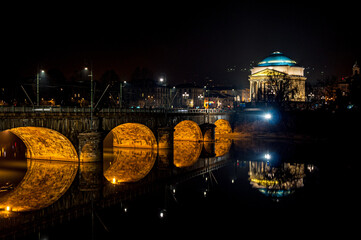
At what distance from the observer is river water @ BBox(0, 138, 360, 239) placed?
22.3m

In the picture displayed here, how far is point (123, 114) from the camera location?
45.8m

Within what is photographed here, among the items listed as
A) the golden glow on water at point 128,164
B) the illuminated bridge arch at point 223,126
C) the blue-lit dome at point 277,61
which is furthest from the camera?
the blue-lit dome at point 277,61

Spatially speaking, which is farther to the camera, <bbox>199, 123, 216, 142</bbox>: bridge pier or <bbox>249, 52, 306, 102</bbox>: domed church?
<bbox>249, 52, 306, 102</bbox>: domed church

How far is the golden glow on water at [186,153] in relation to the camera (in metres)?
46.3

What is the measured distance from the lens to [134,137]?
55.2 metres

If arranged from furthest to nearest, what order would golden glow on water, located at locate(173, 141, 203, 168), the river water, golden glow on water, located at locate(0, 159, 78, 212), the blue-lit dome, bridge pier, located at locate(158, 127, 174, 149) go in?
the blue-lit dome, bridge pier, located at locate(158, 127, 174, 149), golden glow on water, located at locate(173, 141, 203, 168), golden glow on water, located at locate(0, 159, 78, 212), the river water

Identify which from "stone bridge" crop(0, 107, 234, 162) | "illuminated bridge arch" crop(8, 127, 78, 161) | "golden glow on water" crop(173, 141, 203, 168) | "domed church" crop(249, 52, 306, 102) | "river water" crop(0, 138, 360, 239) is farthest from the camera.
Result: "domed church" crop(249, 52, 306, 102)

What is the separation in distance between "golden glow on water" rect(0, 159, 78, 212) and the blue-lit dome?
4258 inches

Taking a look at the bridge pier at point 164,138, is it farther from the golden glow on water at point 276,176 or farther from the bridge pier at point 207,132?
the bridge pier at point 207,132

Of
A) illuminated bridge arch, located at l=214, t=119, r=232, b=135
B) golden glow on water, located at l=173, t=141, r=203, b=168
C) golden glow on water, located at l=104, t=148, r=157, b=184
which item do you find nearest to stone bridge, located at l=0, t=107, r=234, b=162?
golden glow on water, located at l=104, t=148, r=157, b=184

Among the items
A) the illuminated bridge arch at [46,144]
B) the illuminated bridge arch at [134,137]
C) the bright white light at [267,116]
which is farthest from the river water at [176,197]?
the bright white light at [267,116]

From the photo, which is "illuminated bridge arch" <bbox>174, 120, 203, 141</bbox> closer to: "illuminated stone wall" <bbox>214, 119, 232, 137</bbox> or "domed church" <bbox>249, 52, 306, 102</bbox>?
"illuminated stone wall" <bbox>214, 119, 232, 137</bbox>

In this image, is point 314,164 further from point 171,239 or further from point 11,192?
point 11,192

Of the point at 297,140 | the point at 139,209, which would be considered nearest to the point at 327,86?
the point at 297,140
